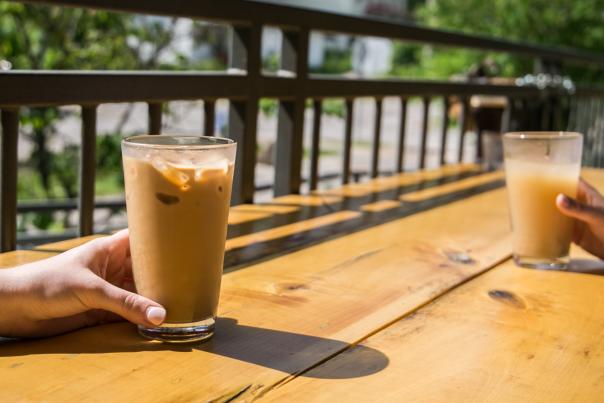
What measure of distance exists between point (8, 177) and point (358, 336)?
2.81 feet

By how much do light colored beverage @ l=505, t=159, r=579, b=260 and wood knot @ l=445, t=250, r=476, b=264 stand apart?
76 mm

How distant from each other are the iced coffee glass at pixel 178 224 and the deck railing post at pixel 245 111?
112 cm

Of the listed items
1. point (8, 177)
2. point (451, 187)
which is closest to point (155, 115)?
point (8, 177)

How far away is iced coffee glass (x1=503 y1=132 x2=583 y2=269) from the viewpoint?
1.31 m

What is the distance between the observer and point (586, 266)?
133cm

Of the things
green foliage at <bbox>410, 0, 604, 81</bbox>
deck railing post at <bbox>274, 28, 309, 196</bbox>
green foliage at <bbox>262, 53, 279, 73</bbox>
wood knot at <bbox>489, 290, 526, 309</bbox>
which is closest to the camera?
wood knot at <bbox>489, 290, 526, 309</bbox>

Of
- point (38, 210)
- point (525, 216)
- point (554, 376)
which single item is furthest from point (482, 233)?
point (38, 210)

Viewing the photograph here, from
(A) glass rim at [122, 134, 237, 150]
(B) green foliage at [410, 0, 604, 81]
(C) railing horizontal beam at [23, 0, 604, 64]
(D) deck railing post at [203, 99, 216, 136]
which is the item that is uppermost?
(B) green foliage at [410, 0, 604, 81]

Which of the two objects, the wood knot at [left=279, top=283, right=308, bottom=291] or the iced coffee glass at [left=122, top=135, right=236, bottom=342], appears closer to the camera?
the iced coffee glass at [left=122, top=135, right=236, bottom=342]

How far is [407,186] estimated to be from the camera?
223cm

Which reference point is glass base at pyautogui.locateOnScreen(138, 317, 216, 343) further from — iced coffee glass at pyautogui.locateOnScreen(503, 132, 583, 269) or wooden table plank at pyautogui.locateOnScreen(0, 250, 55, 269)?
iced coffee glass at pyautogui.locateOnScreen(503, 132, 583, 269)

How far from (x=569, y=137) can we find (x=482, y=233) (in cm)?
33

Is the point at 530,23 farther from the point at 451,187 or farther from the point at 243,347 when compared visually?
the point at 243,347

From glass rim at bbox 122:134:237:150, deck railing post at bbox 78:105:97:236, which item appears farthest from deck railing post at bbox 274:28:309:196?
glass rim at bbox 122:134:237:150
